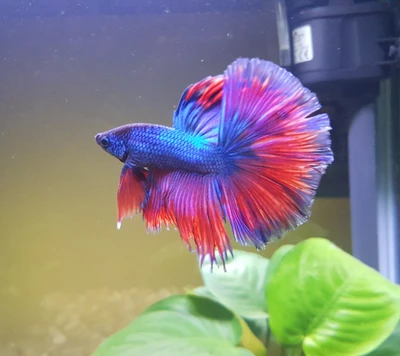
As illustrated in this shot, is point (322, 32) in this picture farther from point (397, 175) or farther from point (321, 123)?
point (321, 123)

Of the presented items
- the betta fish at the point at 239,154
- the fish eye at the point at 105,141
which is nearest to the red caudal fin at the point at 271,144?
the betta fish at the point at 239,154

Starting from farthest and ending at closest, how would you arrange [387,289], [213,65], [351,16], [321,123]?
[213,65] → [351,16] → [387,289] → [321,123]

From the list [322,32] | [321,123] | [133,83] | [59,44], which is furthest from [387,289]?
[59,44]

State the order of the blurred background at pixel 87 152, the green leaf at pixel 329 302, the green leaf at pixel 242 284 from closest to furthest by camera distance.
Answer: the green leaf at pixel 329 302 < the green leaf at pixel 242 284 < the blurred background at pixel 87 152

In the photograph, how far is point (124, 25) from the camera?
967 mm

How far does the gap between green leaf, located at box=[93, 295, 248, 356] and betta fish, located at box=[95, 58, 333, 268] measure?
0.28 meters

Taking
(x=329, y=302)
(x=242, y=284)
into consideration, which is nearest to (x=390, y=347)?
Answer: (x=329, y=302)

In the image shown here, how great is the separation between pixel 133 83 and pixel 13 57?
0.31m

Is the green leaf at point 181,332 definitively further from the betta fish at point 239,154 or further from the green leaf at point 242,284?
the betta fish at point 239,154

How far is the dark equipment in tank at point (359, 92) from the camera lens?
83 centimetres

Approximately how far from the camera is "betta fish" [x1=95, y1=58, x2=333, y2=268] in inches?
14.0

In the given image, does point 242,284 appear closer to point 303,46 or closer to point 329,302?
point 329,302

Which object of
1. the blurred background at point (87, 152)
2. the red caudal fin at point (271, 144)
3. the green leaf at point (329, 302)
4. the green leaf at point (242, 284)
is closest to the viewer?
the red caudal fin at point (271, 144)

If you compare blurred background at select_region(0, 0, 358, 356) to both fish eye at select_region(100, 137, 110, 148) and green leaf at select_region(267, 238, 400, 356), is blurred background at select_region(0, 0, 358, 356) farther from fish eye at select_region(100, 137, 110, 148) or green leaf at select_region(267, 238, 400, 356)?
fish eye at select_region(100, 137, 110, 148)
